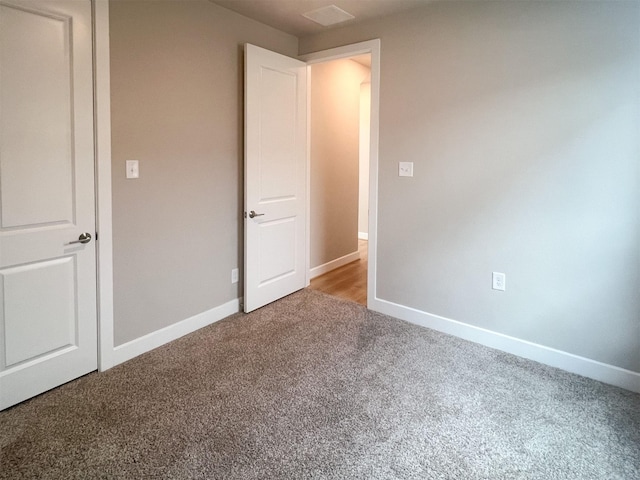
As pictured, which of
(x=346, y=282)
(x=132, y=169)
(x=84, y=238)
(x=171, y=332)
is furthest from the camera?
(x=346, y=282)

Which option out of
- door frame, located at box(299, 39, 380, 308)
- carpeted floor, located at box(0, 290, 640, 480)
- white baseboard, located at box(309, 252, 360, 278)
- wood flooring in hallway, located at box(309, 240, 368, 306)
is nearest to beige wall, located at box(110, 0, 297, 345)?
carpeted floor, located at box(0, 290, 640, 480)

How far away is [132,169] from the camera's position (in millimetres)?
2607

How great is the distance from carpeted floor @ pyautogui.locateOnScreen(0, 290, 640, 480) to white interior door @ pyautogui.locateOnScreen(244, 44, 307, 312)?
818 millimetres

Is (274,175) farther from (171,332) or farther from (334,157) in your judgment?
(171,332)

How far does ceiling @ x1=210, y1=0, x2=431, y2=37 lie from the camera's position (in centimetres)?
298

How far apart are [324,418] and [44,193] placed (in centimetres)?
189

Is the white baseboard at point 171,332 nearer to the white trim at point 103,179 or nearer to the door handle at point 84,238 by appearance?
the white trim at point 103,179

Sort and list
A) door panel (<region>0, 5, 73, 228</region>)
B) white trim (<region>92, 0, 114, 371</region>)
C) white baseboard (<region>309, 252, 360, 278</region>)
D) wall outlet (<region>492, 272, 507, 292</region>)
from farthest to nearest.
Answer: white baseboard (<region>309, 252, 360, 278</region>) → wall outlet (<region>492, 272, 507, 292</region>) → white trim (<region>92, 0, 114, 371</region>) → door panel (<region>0, 5, 73, 228</region>)

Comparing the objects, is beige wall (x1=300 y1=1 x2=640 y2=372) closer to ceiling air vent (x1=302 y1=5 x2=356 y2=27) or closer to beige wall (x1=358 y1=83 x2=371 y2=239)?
ceiling air vent (x1=302 y1=5 x2=356 y2=27)

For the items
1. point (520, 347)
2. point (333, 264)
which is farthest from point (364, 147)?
point (520, 347)

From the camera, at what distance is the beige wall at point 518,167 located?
2369 mm

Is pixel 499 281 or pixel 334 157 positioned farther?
pixel 334 157

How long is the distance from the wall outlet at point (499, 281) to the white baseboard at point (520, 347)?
334mm

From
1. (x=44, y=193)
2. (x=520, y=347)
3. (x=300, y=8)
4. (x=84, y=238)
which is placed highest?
(x=300, y=8)
